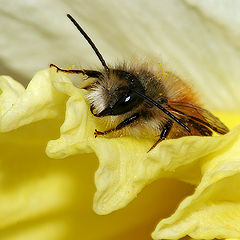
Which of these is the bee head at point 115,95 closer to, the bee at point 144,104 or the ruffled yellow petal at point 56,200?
the bee at point 144,104

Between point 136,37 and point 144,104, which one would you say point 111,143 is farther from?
point 136,37

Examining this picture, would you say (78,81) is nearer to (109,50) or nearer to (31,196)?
(109,50)

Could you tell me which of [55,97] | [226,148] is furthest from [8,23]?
→ [226,148]

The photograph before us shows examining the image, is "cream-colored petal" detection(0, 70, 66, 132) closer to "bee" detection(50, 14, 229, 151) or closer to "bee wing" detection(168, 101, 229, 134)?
"bee" detection(50, 14, 229, 151)

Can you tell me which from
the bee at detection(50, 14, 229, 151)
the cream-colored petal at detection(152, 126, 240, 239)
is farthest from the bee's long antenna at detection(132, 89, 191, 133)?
the cream-colored petal at detection(152, 126, 240, 239)

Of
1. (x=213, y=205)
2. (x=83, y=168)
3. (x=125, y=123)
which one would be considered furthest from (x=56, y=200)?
(x=213, y=205)
